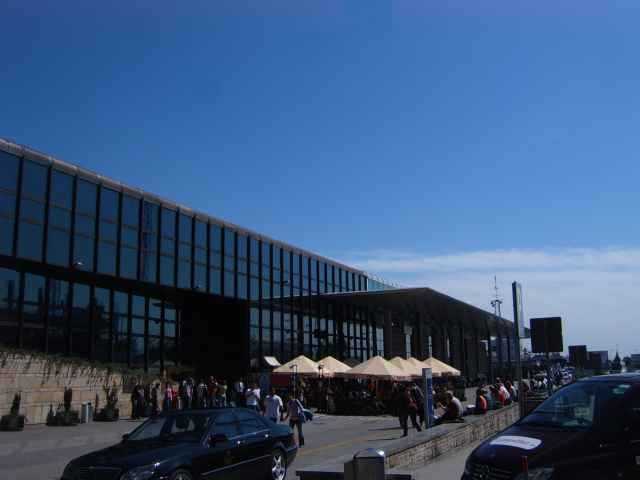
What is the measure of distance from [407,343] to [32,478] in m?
49.7

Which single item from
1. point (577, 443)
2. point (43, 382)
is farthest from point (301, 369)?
point (577, 443)

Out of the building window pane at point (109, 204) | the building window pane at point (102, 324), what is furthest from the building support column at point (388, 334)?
the building window pane at point (109, 204)

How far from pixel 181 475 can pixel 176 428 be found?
139 cm

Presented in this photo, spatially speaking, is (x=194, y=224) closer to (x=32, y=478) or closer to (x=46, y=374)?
(x=46, y=374)

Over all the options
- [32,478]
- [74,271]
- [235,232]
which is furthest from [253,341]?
[32,478]

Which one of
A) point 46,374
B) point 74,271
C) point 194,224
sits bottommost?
point 46,374

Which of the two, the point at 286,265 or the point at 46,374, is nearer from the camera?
the point at 46,374

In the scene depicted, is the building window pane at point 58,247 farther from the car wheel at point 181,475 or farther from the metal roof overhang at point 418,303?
the car wheel at point 181,475

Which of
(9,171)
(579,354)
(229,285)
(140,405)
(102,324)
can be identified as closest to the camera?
(579,354)

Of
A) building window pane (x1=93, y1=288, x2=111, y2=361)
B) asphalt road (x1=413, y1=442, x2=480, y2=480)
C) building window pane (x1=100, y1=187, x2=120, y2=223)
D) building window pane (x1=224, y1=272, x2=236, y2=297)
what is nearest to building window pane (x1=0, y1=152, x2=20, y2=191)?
building window pane (x1=100, y1=187, x2=120, y2=223)

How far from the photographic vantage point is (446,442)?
13.0m

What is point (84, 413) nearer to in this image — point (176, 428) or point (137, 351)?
point (137, 351)

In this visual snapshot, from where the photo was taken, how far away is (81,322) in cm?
3030

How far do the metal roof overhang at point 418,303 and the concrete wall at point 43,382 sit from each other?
18.2m
